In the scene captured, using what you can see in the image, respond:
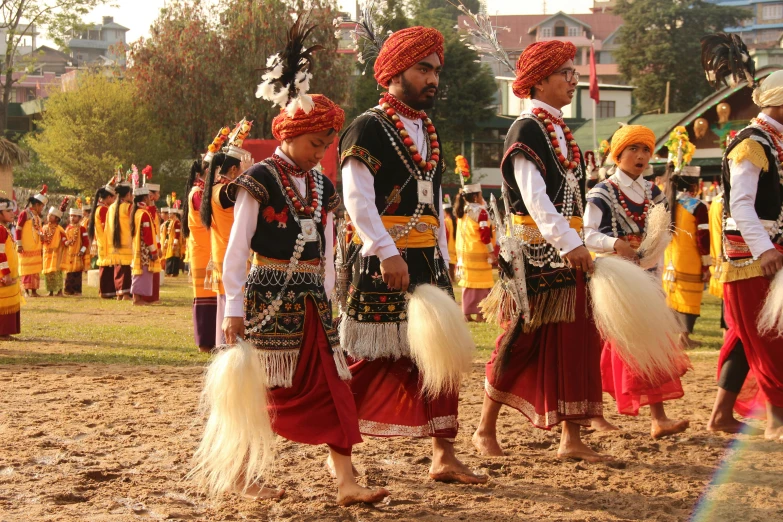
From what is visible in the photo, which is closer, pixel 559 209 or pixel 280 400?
pixel 280 400

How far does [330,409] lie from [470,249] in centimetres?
1005

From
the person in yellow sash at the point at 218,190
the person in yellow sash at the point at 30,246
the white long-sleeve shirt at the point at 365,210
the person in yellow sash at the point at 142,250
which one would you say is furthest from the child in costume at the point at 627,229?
the person in yellow sash at the point at 30,246

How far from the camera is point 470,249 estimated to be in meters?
14.5

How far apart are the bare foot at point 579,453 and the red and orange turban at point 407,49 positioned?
2.22 m

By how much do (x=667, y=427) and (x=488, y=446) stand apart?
3.78 feet

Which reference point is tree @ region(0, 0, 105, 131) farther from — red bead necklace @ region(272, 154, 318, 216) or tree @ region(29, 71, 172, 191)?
red bead necklace @ region(272, 154, 318, 216)

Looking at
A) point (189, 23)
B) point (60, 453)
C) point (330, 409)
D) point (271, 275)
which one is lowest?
point (60, 453)

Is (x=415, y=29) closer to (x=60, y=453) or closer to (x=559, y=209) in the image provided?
(x=559, y=209)

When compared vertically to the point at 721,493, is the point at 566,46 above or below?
above

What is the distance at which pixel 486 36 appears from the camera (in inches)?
241

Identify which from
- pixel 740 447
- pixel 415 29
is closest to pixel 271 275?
pixel 415 29

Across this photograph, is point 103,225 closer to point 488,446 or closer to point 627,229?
point 627,229

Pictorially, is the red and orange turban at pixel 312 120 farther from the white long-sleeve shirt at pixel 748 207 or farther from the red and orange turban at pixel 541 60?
the white long-sleeve shirt at pixel 748 207

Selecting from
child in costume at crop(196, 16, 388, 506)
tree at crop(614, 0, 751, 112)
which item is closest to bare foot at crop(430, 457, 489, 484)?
child in costume at crop(196, 16, 388, 506)
